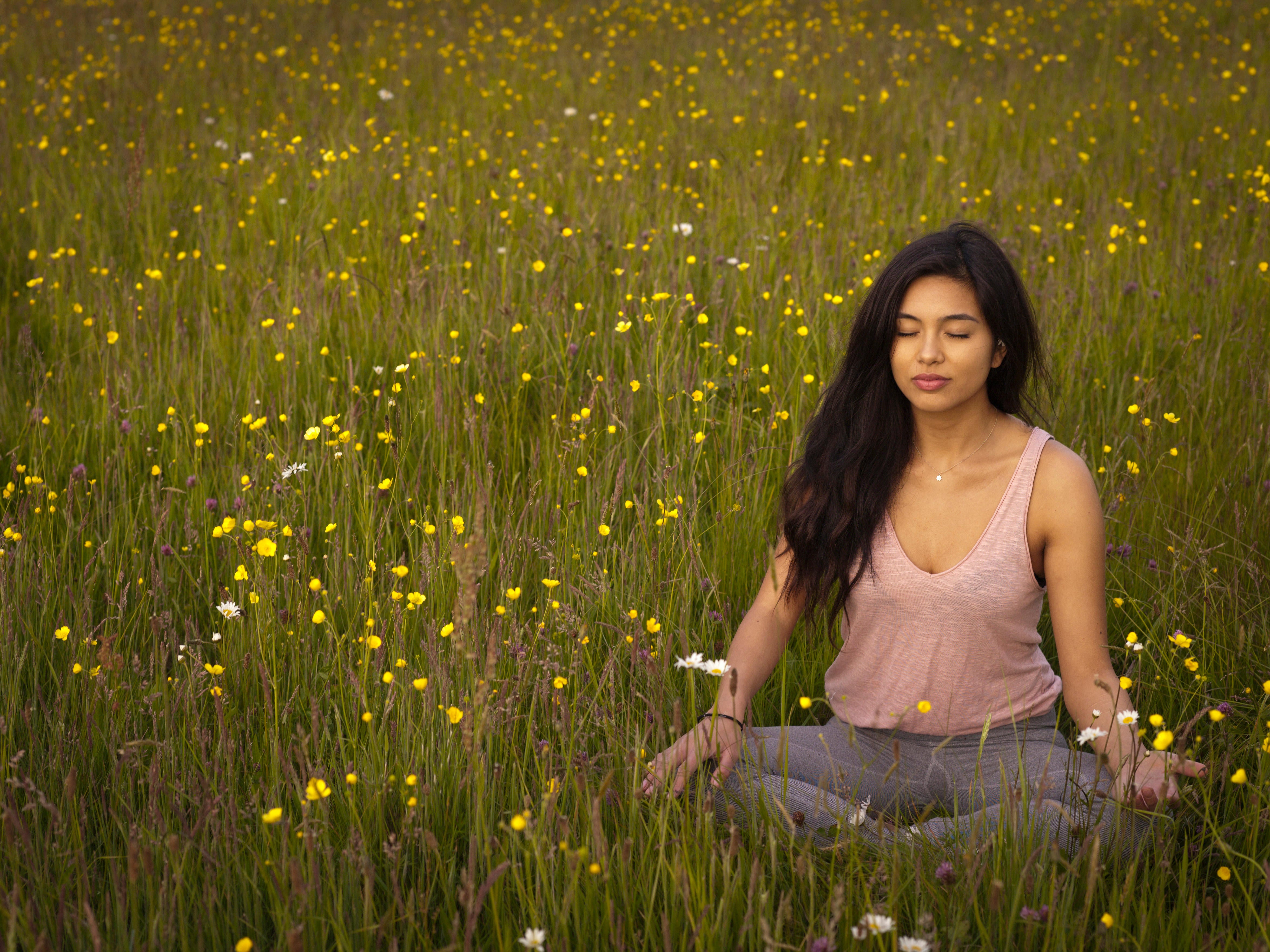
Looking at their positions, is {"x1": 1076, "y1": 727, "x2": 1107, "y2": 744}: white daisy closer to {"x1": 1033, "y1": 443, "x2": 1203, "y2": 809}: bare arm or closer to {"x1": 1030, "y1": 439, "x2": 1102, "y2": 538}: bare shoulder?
{"x1": 1033, "y1": 443, "x2": 1203, "y2": 809}: bare arm

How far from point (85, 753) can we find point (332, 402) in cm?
164

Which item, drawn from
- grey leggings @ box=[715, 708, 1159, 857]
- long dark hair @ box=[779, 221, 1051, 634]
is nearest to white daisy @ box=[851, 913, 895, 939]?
grey leggings @ box=[715, 708, 1159, 857]

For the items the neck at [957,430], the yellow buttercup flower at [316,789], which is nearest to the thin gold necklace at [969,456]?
the neck at [957,430]

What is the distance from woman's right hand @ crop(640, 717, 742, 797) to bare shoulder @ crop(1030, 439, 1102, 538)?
0.78m

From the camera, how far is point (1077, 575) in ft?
6.60

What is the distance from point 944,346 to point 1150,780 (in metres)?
0.94

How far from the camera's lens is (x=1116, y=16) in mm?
9297

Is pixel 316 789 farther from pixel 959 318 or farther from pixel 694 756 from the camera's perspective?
pixel 959 318

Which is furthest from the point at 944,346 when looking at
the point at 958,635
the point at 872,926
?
the point at 872,926

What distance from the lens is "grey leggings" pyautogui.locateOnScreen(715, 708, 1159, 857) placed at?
174 cm

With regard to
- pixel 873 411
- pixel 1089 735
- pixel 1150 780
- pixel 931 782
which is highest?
pixel 873 411

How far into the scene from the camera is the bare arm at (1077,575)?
2004mm

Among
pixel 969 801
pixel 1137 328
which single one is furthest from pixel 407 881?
pixel 1137 328

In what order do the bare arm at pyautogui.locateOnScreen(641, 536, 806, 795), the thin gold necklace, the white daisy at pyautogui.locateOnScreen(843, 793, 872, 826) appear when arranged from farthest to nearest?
the thin gold necklace, the bare arm at pyautogui.locateOnScreen(641, 536, 806, 795), the white daisy at pyautogui.locateOnScreen(843, 793, 872, 826)
